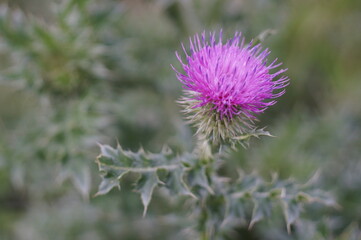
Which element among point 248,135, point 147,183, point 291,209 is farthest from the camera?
point 291,209

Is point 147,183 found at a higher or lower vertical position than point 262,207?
higher

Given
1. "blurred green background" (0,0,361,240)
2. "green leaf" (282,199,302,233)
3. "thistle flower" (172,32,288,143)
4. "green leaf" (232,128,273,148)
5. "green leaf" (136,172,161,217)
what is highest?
"blurred green background" (0,0,361,240)

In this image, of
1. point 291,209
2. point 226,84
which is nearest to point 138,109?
point 291,209

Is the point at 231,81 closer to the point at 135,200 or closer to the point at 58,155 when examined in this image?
the point at 58,155

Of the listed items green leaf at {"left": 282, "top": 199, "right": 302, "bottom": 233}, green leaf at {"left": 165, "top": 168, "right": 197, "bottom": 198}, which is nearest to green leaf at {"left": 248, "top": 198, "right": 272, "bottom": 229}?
green leaf at {"left": 282, "top": 199, "right": 302, "bottom": 233}

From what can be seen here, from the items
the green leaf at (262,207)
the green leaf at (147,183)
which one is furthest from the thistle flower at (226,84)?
the green leaf at (262,207)

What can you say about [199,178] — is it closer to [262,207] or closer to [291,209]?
[262,207]

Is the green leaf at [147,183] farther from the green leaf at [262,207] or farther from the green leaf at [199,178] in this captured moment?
the green leaf at [262,207]

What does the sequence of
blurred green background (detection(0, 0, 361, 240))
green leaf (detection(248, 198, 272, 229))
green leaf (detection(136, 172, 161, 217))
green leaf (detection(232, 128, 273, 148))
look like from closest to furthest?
green leaf (detection(232, 128, 273, 148)) → green leaf (detection(136, 172, 161, 217)) → green leaf (detection(248, 198, 272, 229)) → blurred green background (detection(0, 0, 361, 240))

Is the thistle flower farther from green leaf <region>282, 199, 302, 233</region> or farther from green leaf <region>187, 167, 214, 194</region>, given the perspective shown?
green leaf <region>282, 199, 302, 233</region>
